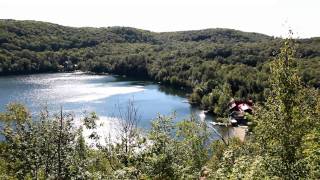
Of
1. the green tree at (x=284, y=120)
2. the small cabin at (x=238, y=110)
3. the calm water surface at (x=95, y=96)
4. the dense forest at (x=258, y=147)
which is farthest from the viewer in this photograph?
the calm water surface at (x=95, y=96)

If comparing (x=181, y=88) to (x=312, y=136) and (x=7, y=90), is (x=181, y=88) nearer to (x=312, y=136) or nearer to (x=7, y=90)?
(x=7, y=90)

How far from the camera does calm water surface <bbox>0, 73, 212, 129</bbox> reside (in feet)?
388

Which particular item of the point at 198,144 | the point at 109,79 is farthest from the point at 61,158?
the point at 109,79

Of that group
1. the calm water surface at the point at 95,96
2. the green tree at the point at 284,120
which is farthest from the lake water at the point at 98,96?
the green tree at the point at 284,120

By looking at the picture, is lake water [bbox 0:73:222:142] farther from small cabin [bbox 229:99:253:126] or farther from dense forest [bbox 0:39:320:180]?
dense forest [bbox 0:39:320:180]

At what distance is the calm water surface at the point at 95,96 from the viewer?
11819 centimetres

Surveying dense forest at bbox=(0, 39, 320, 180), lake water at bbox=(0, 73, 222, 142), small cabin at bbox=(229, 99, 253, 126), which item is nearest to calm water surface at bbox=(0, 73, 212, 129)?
lake water at bbox=(0, 73, 222, 142)

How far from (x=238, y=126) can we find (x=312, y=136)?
90754 millimetres

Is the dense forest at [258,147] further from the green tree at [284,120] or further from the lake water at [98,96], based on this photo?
the lake water at [98,96]

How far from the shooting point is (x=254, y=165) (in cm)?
1645

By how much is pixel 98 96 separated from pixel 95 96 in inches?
37.0

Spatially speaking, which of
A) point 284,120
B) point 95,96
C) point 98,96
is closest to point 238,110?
point 98,96

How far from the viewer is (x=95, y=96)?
143 meters

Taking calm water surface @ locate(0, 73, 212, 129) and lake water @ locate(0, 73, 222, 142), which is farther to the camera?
calm water surface @ locate(0, 73, 212, 129)
